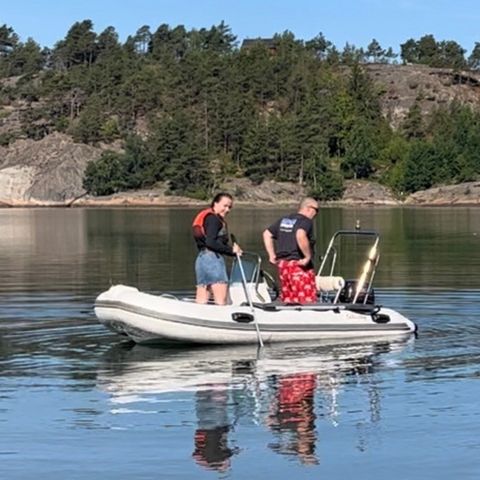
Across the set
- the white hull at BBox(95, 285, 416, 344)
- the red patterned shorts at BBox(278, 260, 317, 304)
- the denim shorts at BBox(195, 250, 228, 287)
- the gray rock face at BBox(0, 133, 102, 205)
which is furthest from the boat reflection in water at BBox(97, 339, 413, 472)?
the gray rock face at BBox(0, 133, 102, 205)

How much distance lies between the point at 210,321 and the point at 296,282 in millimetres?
1714

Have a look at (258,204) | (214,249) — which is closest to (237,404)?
(214,249)

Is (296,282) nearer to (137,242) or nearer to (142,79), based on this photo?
(137,242)

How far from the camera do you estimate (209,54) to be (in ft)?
566

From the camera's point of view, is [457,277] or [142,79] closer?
[457,277]

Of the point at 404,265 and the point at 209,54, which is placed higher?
the point at 209,54

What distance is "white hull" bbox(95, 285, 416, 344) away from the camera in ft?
56.9

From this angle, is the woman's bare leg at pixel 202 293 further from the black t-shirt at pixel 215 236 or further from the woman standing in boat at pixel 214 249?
the black t-shirt at pixel 215 236

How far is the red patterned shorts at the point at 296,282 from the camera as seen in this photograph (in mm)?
18359

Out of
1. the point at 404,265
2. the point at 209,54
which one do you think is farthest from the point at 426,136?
the point at 404,265

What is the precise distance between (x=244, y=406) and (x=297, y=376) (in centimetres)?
207

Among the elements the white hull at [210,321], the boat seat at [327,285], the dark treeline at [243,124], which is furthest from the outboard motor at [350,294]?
the dark treeline at [243,124]

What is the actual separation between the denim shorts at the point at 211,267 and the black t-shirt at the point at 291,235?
996 mm

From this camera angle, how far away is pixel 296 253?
1827cm
